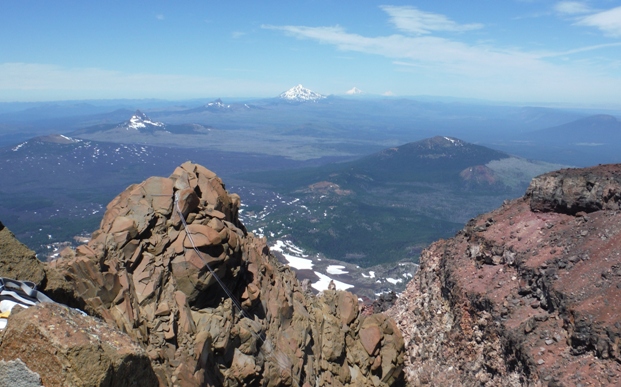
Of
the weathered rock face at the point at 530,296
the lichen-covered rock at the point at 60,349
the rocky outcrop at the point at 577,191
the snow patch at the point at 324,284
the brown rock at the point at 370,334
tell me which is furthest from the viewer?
the snow patch at the point at 324,284

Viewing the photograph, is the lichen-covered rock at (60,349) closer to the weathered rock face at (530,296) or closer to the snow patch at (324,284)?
the weathered rock face at (530,296)

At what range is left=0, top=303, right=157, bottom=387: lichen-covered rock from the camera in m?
8.62

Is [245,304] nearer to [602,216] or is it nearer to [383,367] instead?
[383,367]

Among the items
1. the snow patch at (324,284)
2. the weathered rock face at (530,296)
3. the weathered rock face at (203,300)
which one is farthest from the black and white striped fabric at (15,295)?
the snow patch at (324,284)

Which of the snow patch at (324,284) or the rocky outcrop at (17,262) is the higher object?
the rocky outcrop at (17,262)

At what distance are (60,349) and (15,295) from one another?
3044mm

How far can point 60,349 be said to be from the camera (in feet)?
28.5

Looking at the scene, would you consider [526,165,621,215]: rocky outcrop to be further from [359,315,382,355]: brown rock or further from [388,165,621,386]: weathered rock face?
[359,315,382,355]: brown rock

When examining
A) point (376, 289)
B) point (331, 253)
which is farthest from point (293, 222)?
point (376, 289)

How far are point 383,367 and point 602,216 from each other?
46.0 feet

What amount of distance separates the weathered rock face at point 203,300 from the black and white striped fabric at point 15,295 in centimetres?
148

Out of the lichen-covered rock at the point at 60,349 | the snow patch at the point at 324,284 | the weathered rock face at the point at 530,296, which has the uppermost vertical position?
the lichen-covered rock at the point at 60,349

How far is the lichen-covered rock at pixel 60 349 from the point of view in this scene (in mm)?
8625

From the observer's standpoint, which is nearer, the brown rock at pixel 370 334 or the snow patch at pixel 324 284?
the brown rock at pixel 370 334
